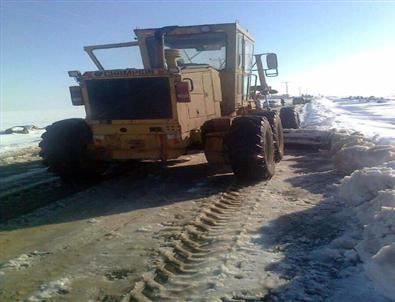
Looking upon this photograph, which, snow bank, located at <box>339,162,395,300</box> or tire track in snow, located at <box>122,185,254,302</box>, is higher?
snow bank, located at <box>339,162,395,300</box>

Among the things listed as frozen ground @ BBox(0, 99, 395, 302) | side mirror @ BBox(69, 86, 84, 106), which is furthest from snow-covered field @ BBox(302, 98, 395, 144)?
side mirror @ BBox(69, 86, 84, 106)

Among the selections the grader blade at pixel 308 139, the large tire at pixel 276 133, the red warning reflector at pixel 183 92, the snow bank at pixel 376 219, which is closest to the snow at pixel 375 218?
the snow bank at pixel 376 219

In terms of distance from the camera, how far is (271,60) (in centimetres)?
1058

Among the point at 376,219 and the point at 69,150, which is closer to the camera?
the point at 376,219

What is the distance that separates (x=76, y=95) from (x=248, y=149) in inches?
127

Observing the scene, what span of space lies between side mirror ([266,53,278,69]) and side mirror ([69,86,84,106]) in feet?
16.4

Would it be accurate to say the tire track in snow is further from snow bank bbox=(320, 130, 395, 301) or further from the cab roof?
the cab roof

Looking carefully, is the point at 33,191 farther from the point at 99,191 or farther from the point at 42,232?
the point at 42,232

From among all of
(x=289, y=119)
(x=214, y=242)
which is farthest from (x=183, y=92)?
(x=289, y=119)

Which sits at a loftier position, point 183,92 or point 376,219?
point 183,92

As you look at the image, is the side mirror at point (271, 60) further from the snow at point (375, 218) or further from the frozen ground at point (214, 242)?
the snow at point (375, 218)

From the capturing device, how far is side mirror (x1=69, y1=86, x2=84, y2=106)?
765cm

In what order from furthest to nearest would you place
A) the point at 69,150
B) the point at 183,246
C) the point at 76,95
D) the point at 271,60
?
the point at 271,60, the point at 69,150, the point at 76,95, the point at 183,246

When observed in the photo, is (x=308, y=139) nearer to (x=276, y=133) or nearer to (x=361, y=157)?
(x=276, y=133)
